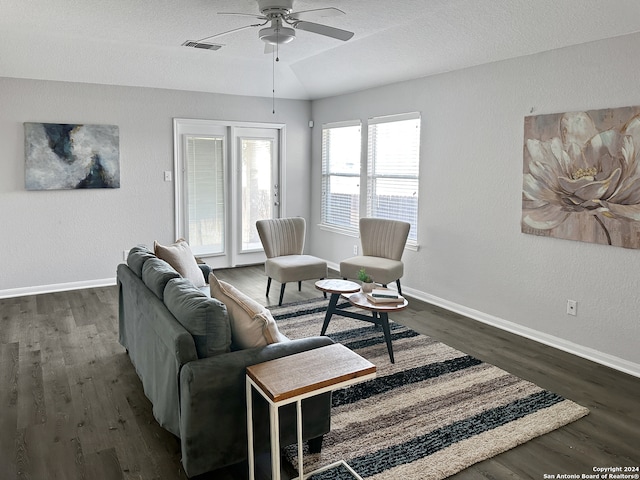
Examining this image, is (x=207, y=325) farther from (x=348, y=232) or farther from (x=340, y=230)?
(x=340, y=230)

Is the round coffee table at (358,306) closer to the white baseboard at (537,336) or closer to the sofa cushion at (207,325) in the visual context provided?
the white baseboard at (537,336)

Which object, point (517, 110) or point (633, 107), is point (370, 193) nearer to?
point (517, 110)

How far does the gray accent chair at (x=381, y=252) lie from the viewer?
202 inches

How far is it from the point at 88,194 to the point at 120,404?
3.52 m

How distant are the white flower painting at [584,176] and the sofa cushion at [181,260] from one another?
2.81m

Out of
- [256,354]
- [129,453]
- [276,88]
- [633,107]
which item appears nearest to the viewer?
[256,354]

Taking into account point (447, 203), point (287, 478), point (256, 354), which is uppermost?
point (447, 203)

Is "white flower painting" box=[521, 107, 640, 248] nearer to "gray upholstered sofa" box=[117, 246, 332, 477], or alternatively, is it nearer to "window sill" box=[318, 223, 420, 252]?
"window sill" box=[318, 223, 420, 252]

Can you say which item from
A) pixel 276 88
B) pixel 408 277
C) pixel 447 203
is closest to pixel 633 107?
pixel 447 203

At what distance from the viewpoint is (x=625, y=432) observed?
9.53 feet

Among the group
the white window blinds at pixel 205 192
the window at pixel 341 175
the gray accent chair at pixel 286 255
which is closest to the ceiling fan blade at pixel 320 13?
the gray accent chair at pixel 286 255

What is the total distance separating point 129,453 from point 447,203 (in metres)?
3.75

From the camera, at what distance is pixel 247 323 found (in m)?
2.55

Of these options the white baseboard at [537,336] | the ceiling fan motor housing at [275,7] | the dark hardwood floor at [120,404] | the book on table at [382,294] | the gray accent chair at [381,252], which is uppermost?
the ceiling fan motor housing at [275,7]
